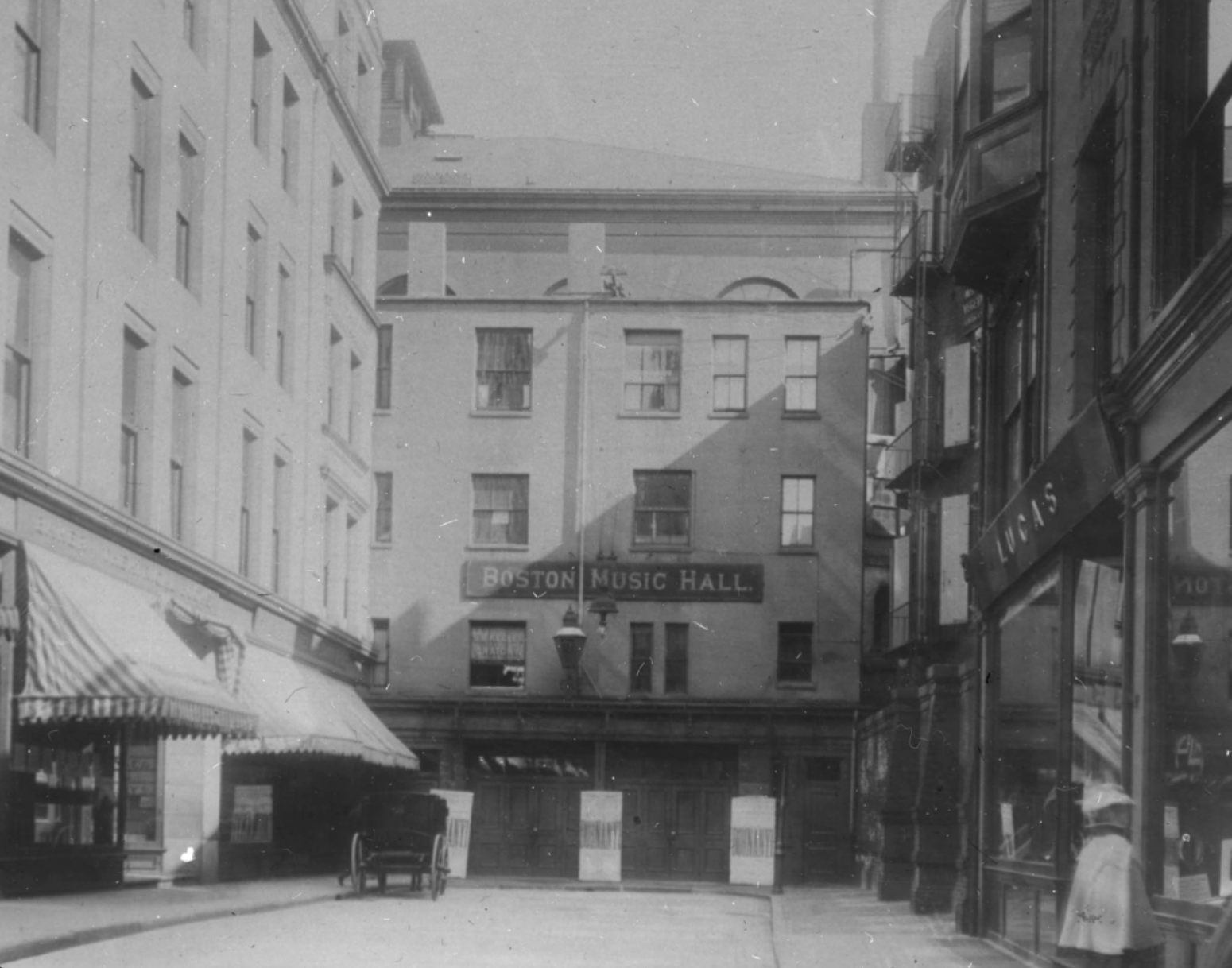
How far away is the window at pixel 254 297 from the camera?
28359mm

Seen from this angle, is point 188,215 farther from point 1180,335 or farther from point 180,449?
point 1180,335

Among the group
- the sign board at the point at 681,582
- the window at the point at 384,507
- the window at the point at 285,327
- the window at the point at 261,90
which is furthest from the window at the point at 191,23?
the sign board at the point at 681,582

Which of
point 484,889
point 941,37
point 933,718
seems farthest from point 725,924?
point 941,37

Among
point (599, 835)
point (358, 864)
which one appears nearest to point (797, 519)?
point (599, 835)

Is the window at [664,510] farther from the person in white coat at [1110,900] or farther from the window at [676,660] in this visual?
the person in white coat at [1110,900]

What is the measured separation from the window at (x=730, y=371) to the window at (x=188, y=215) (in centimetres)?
1898

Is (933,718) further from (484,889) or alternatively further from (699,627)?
(699,627)

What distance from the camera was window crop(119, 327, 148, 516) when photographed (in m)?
22.4

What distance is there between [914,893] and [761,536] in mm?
17317

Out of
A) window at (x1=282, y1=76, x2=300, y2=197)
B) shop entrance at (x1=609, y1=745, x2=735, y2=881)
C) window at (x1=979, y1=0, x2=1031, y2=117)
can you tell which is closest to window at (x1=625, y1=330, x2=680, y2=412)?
shop entrance at (x1=609, y1=745, x2=735, y2=881)

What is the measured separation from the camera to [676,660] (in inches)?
1630

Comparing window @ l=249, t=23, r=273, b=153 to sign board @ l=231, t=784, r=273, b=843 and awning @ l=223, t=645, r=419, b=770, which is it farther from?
sign board @ l=231, t=784, r=273, b=843

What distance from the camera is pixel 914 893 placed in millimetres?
24938

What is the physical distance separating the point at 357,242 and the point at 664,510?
9705 millimetres
